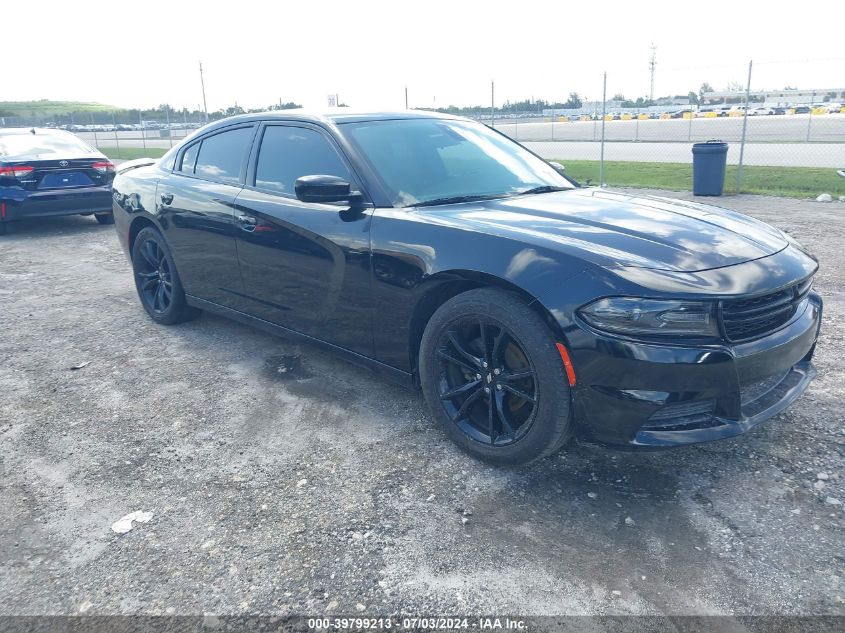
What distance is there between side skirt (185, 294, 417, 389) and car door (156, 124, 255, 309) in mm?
65

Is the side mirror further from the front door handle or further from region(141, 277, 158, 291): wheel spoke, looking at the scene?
region(141, 277, 158, 291): wheel spoke

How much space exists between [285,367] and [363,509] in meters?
1.87

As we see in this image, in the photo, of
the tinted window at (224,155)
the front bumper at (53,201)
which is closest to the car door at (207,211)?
the tinted window at (224,155)

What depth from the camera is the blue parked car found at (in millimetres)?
9352

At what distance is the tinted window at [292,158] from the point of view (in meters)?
3.91

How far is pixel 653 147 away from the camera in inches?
920

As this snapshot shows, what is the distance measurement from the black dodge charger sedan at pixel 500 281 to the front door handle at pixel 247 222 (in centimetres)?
2

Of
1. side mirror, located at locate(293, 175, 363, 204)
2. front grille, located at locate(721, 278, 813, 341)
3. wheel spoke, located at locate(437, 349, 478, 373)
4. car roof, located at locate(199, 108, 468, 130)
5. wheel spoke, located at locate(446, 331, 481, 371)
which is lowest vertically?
wheel spoke, located at locate(437, 349, 478, 373)

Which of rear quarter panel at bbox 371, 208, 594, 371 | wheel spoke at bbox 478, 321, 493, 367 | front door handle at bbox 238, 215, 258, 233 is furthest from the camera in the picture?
front door handle at bbox 238, 215, 258, 233

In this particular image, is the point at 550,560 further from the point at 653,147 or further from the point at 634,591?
the point at 653,147

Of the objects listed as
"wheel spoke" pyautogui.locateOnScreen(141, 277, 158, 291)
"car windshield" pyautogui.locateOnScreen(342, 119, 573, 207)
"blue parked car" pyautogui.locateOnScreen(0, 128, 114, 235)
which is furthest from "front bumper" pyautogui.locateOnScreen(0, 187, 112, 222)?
"car windshield" pyautogui.locateOnScreen(342, 119, 573, 207)

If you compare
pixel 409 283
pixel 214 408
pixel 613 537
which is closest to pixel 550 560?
pixel 613 537

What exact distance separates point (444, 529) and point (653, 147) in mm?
22970

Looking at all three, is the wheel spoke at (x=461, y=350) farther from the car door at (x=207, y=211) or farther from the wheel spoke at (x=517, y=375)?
the car door at (x=207, y=211)
